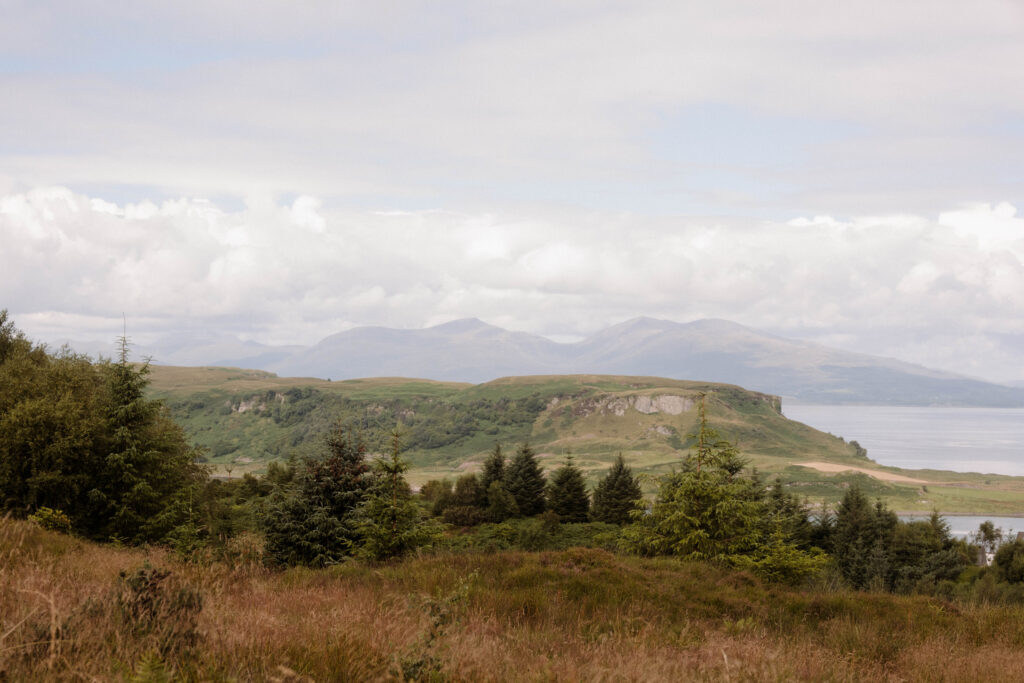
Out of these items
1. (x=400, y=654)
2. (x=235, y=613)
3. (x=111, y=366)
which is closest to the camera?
(x=400, y=654)

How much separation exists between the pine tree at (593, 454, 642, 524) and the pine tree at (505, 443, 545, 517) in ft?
17.6

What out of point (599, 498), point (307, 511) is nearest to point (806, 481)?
point (599, 498)

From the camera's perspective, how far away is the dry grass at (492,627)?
13.7 ft

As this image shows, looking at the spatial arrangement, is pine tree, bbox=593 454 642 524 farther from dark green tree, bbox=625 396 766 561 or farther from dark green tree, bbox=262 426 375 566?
dark green tree, bbox=262 426 375 566

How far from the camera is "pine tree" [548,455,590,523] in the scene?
53.0 metres

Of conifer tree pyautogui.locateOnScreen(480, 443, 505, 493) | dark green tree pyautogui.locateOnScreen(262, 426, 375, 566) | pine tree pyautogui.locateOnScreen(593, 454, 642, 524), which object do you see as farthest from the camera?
conifer tree pyautogui.locateOnScreen(480, 443, 505, 493)

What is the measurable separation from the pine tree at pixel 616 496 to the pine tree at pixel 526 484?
17.6 ft

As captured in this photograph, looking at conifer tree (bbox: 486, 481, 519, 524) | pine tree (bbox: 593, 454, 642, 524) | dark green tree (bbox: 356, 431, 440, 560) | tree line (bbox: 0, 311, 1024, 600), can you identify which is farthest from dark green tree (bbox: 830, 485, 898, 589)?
dark green tree (bbox: 356, 431, 440, 560)

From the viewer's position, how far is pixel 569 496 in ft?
176

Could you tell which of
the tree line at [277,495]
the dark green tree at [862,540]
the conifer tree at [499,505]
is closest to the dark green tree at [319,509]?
the tree line at [277,495]

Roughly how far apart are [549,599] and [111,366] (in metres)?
26.6

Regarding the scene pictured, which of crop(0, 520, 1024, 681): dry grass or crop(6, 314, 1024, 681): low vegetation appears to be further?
crop(6, 314, 1024, 681): low vegetation

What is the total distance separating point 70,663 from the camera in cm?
386

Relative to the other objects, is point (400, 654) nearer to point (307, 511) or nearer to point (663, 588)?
point (663, 588)
